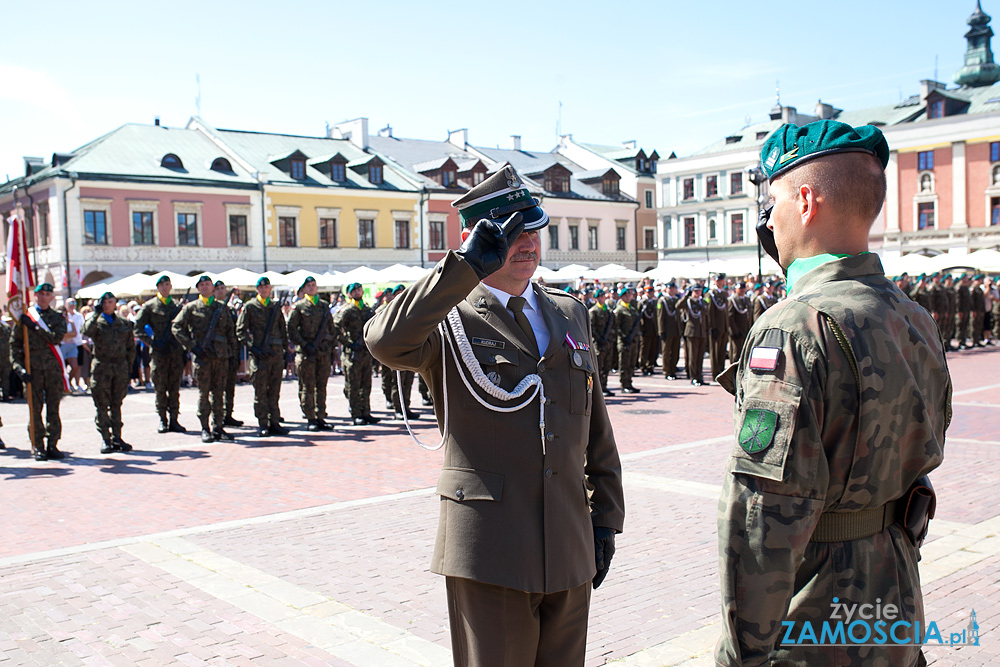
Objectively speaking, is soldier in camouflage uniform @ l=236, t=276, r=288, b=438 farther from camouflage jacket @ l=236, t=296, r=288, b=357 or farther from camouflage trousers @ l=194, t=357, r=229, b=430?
camouflage trousers @ l=194, t=357, r=229, b=430

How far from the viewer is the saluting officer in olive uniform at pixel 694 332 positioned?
59.9 feet

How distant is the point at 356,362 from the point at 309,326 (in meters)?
0.93

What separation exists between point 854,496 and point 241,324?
11.7m

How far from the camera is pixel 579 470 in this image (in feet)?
9.68

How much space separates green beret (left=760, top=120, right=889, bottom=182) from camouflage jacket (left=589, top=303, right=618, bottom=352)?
49.1ft

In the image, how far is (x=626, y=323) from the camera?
17.7 m

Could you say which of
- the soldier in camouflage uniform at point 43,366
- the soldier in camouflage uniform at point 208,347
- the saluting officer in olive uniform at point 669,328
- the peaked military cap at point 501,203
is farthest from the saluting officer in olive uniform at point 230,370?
the peaked military cap at point 501,203

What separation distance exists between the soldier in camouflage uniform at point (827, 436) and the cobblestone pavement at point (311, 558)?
2.32 m

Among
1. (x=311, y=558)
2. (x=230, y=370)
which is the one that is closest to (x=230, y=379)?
(x=230, y=370)

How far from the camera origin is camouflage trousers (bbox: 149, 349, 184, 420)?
12.6 meters

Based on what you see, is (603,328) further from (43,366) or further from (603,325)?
(43,366)

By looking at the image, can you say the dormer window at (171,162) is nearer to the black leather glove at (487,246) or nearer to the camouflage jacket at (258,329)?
the camouflage jacket at (258,329)

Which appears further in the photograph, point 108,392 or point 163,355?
point 163,355

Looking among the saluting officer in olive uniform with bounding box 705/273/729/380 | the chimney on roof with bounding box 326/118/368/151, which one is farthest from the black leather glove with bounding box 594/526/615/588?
the chimney on roof with bounding box 326/118/368/151
